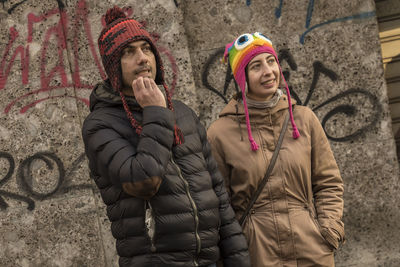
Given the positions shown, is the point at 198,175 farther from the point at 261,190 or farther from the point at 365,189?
the point at 365,189

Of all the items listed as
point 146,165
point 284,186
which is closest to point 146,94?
point 146,165

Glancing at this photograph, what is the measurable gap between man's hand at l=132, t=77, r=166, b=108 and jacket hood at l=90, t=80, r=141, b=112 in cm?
11

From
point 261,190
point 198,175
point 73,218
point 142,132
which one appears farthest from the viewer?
point 73,218

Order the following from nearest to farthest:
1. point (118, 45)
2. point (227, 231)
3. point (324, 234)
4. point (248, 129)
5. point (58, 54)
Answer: point (118, 45), point (227, 231), point (324, 234), point (248, 129), point (58, 54)

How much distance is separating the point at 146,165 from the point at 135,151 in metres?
0.12

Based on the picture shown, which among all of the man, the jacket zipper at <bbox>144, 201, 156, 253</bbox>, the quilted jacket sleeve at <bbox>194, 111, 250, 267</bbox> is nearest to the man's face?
the man

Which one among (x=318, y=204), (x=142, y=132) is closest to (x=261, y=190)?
(x=318, y=204)

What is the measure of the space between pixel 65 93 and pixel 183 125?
2.15 m

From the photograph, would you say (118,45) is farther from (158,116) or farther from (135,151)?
(135,151)

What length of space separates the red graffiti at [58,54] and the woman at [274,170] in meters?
1.41

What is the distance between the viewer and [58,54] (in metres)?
3.93

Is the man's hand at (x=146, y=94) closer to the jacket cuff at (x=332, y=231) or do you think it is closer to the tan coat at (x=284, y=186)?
the tan coat at (x=284, y=186)

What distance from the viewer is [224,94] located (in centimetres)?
405

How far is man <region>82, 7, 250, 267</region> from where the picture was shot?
72.9 inches
